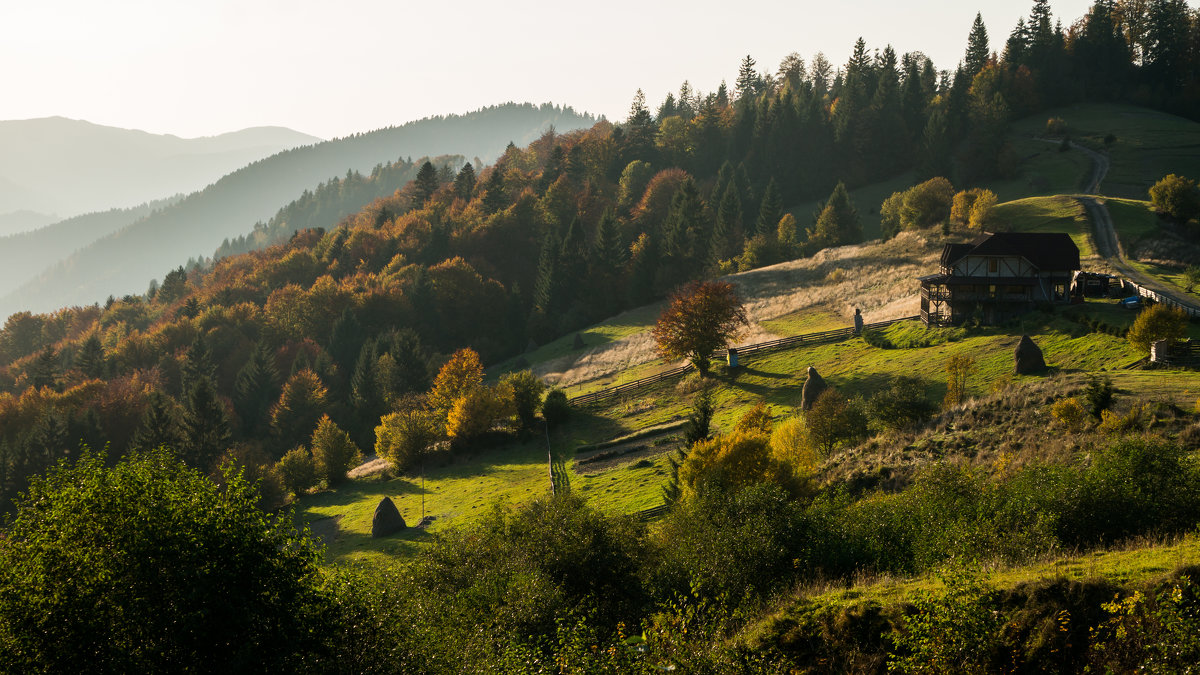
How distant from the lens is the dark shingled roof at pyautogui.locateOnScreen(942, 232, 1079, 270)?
196 ft

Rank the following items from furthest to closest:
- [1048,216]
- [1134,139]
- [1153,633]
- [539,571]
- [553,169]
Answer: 1. [553,169]
2. [1134,139]
3. [1048,216]
4. [539,571]
5. [1153,633]

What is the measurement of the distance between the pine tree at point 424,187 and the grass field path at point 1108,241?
12434 cm

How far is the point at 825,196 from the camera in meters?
145

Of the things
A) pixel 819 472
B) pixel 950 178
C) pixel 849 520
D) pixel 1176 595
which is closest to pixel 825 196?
pixel 950 178

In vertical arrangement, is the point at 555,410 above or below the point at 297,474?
above

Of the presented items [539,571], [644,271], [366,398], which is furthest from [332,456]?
[644,271]

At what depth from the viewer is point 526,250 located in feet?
463

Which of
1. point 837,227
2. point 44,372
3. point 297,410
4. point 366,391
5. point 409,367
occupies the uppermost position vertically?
point 837,227

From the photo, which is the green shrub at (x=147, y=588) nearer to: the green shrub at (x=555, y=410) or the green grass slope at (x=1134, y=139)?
the green shrub at (x=555, y=410)

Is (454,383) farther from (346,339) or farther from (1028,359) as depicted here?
(1028,359)

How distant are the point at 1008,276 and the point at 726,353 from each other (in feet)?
88.1

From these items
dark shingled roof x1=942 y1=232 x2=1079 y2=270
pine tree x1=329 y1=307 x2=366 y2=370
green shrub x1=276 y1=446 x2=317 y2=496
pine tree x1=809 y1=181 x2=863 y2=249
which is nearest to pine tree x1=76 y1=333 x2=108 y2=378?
pine tree x1=329 y1=307 x2=366 y2=370

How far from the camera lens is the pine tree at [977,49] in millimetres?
152125

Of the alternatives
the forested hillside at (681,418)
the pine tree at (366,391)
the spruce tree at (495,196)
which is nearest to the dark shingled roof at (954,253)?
the forested hillside at (681,418)
